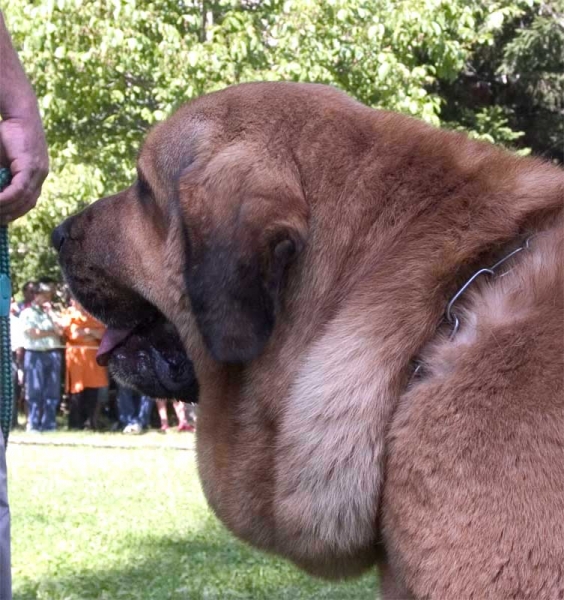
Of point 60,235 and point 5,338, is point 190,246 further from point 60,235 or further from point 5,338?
point 5,338

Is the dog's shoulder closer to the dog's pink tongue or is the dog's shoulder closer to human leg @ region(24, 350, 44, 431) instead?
the dog's pink tongue

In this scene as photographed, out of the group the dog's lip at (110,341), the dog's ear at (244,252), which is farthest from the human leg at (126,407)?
the dog's ear at (244,252)

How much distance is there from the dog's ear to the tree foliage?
9.68 meters

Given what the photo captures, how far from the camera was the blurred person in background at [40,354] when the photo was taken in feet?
51.0

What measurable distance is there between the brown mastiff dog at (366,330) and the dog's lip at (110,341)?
0.88ft

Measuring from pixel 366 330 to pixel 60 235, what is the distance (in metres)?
1.02

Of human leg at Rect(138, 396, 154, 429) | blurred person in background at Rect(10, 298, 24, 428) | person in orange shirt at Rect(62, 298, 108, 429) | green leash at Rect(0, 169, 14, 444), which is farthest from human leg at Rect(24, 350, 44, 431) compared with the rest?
green leash at Rect(0, 169, 14, 444)

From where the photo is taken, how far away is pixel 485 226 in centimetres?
196

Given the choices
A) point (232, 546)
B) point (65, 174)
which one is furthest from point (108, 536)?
point (65, 174)

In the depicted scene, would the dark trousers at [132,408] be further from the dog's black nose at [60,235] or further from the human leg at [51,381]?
the dog's black nose at [60,235]

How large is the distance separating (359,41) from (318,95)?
10.5 m

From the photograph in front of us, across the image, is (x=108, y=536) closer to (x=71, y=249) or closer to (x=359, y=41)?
(x=71, y=249)

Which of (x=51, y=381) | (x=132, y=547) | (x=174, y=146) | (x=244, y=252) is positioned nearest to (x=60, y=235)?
(x=174, y=146)

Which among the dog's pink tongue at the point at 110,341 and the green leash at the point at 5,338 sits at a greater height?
the dog's pink tongue at the point at 110,341
